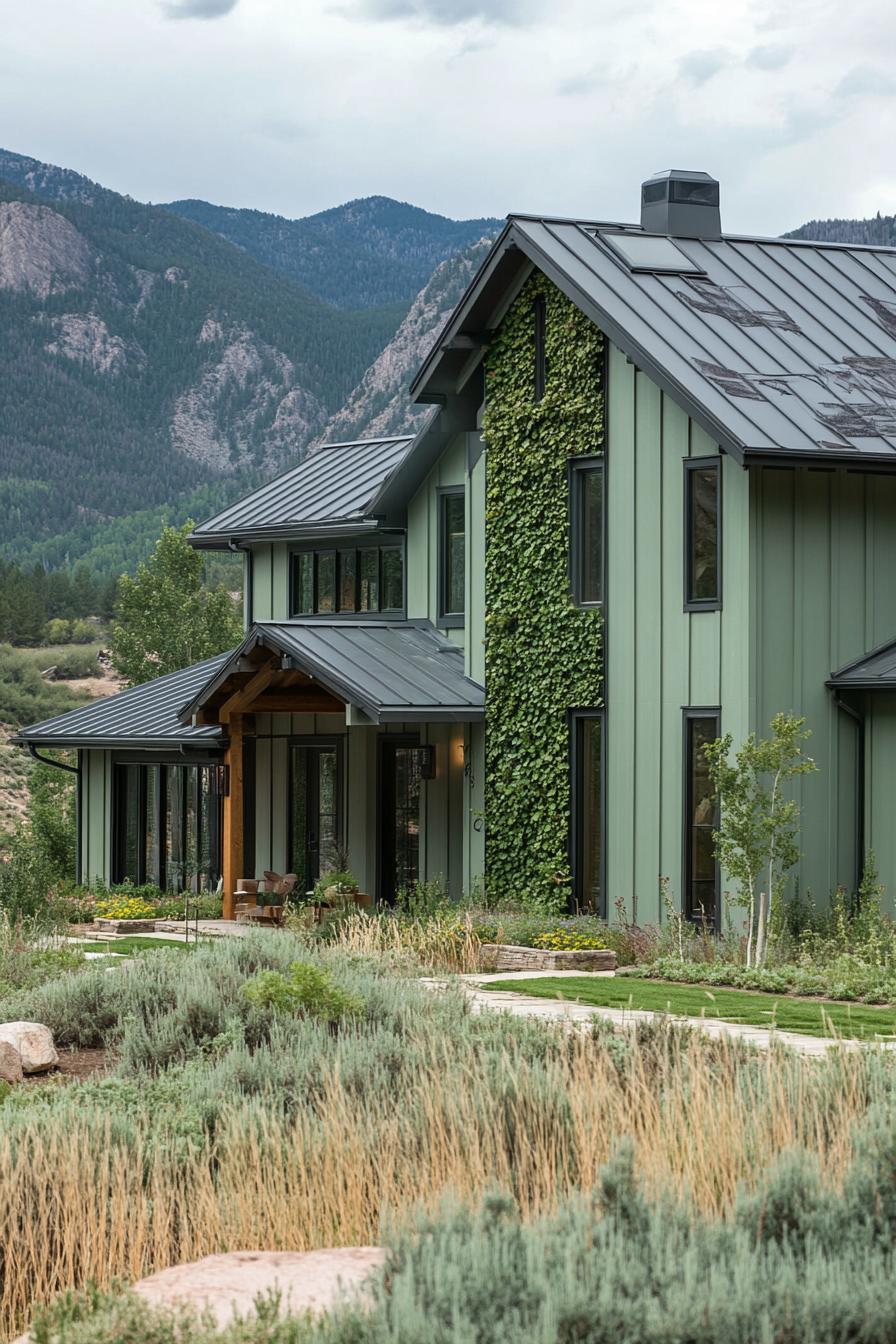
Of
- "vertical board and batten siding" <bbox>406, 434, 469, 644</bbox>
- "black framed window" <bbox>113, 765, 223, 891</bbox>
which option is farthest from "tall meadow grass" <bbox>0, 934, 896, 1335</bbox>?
"black framed window" <bbox>113, 765, 223, 891</bbox>

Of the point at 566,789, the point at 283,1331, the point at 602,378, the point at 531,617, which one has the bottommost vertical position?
the point at 283,1331

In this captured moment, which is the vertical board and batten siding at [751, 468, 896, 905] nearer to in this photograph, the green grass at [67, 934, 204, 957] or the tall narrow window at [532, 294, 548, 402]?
the tall narrow window at [532, 294, 548, 402]

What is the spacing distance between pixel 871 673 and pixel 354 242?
156907mm

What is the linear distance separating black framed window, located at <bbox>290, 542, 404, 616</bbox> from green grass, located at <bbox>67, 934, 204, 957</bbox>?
5.96 meters

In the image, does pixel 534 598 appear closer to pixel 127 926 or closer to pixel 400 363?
pixel 127 926

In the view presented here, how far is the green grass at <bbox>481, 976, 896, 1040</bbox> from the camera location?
42.6 feet

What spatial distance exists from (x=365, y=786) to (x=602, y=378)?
24.0 feet

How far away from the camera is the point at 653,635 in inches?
775

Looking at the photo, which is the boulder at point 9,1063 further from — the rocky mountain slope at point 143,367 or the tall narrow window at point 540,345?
the rocky mountain slope at point 143,367

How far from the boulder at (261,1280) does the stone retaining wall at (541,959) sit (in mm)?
10551

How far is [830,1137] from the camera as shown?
8203 mm

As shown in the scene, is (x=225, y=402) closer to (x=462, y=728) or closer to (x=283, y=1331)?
(x=462, y=728)

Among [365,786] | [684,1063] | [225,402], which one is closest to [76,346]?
[225,402]

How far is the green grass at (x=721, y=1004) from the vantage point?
1300 cm
